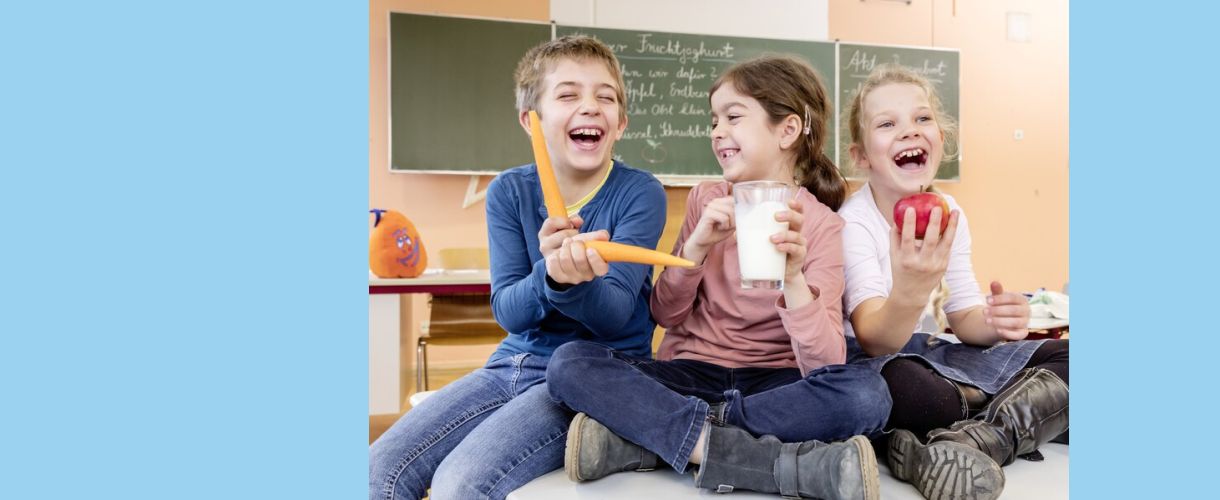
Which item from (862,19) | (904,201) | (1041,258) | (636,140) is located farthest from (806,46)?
(904,201)

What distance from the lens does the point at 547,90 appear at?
1332 mm

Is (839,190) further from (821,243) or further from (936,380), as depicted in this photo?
(936,380)

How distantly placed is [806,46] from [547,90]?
3451mm

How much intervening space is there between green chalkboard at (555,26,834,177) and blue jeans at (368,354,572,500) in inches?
123

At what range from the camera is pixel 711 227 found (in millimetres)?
1127

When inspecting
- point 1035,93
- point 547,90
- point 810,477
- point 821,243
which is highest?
point 1035,93

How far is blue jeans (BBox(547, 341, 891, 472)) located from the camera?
97 cm

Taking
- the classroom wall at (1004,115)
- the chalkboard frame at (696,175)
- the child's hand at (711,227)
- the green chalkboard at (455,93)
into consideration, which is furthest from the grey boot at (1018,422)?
the classroom wall at (1004,115)

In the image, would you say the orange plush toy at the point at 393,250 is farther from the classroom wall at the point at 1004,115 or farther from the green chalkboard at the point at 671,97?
the classroom wall at the point at 1004,115

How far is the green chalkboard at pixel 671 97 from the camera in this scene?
4.27 metres

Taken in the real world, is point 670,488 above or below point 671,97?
below

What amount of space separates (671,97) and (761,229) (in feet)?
11.2

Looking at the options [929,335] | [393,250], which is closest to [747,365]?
[929,335]

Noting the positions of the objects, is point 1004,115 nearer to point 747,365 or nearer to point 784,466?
point 747,365
